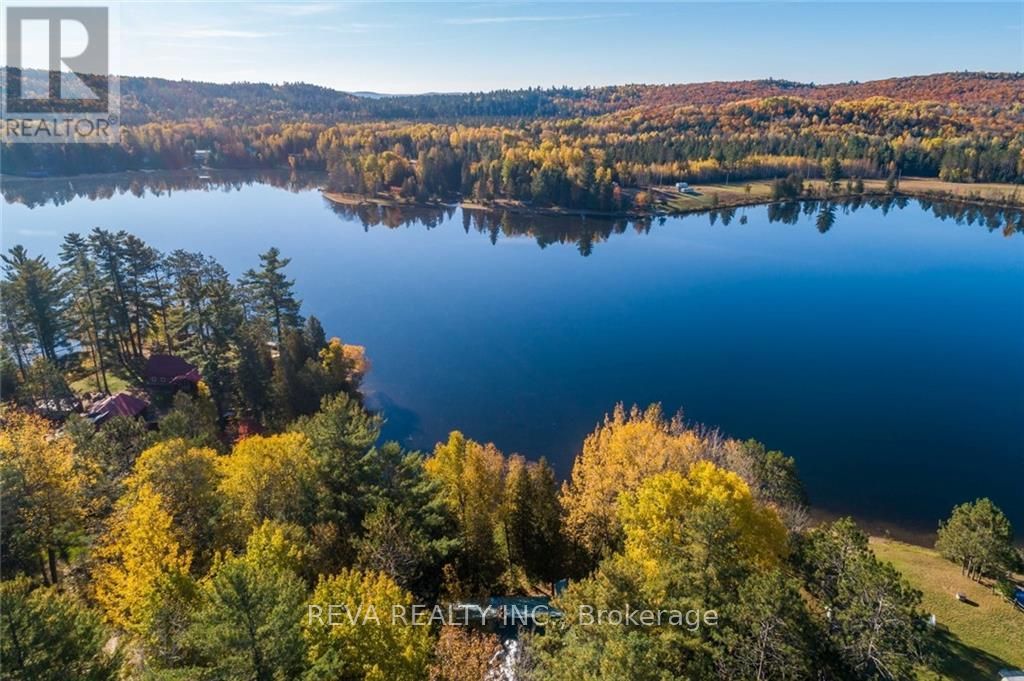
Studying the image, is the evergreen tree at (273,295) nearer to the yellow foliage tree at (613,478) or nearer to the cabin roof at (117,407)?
the cabin roof at (117,407)

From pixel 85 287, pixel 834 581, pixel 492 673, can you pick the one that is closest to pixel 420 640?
pixel 492 673

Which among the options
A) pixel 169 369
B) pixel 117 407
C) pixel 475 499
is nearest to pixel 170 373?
pixel 169 369

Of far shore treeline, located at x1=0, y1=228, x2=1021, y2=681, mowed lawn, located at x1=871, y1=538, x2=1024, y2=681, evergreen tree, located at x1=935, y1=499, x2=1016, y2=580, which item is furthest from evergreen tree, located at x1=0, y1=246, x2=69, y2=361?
evergreen tree, located at x1=935, y1=499, x2=1016, y2=580

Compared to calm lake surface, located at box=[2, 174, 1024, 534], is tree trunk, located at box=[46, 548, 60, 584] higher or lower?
lower

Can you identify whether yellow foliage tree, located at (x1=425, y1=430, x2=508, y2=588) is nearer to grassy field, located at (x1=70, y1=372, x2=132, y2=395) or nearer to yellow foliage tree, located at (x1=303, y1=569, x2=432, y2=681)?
yellow foliage tree, located at (x1=303, y1=569, x2=432, y2=681)

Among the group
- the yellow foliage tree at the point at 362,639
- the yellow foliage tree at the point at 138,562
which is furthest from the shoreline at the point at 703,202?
the yellow foliage tree at the point at 362,639

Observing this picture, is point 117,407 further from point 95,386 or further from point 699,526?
point 699,526
